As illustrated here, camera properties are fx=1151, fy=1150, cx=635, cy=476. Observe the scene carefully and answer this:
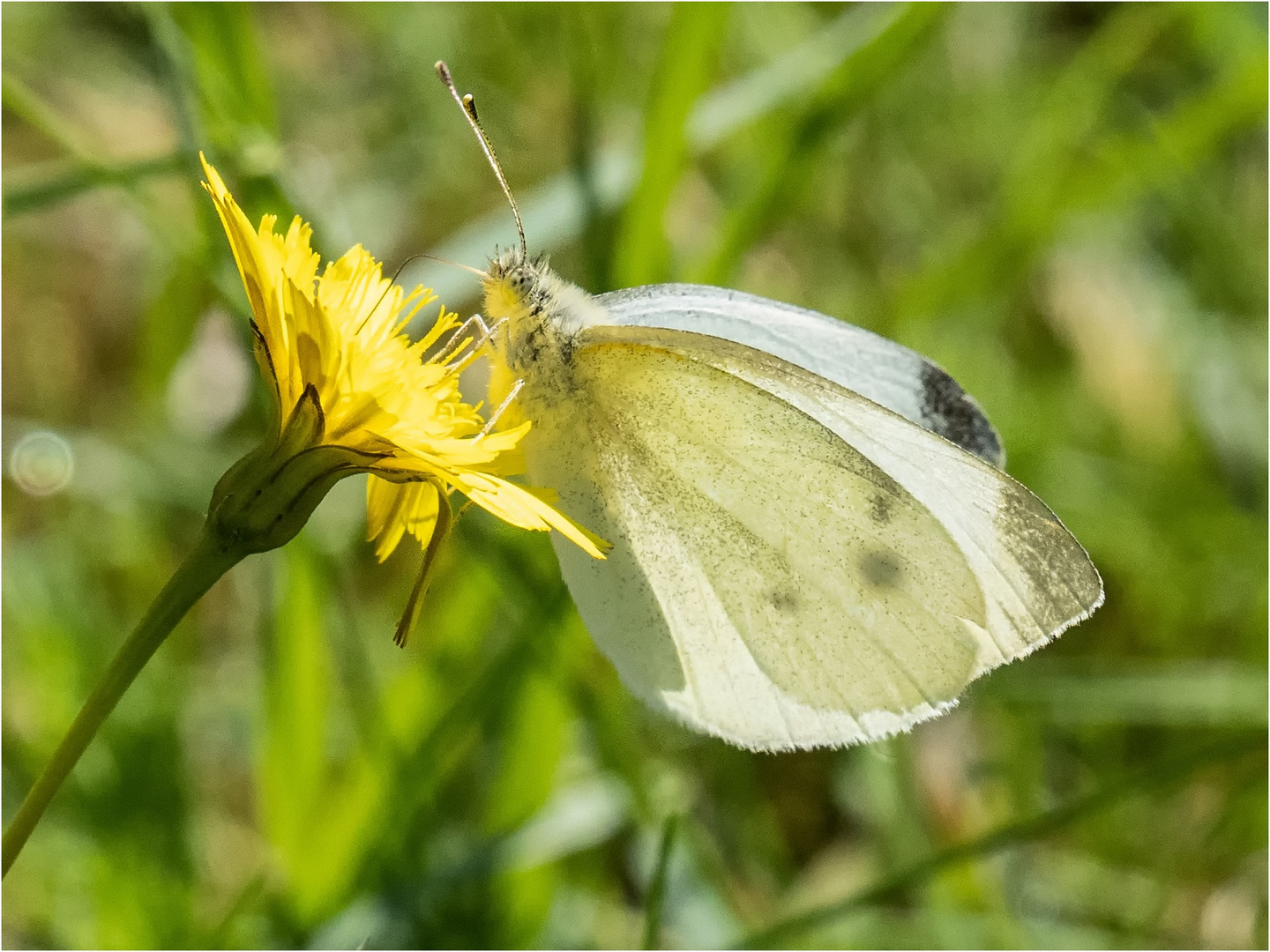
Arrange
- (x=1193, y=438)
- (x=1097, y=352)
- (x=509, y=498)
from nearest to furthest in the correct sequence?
(x=509, y=498) → (x=1193, y=438) → (x=1097, y=352)

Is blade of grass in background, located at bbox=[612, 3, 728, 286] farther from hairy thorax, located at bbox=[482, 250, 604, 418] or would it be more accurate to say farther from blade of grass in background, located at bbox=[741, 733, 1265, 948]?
blade of grass in background, located at bbox=[741, 733, 1265, 948]

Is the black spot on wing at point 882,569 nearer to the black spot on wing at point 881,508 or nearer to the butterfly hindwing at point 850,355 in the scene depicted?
the black spot on wing at point 881,508

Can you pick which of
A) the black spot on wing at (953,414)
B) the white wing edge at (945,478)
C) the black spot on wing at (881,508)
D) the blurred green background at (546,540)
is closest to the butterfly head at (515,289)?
the white wing edge at (945,478)

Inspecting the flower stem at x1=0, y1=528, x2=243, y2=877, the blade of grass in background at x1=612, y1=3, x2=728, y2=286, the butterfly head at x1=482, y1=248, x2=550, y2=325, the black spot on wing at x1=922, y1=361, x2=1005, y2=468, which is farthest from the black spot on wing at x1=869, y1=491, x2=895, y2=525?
the flower stem at x1=0, y1=528, x2=243, y2=877

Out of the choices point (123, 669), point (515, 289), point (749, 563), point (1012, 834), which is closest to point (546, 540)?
point (749, 563)

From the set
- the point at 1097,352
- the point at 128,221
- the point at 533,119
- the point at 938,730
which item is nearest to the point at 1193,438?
the point at 1097,352

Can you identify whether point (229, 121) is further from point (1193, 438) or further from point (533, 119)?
point (1193, 438)

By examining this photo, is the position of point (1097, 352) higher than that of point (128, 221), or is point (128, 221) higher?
point (128, 221)
